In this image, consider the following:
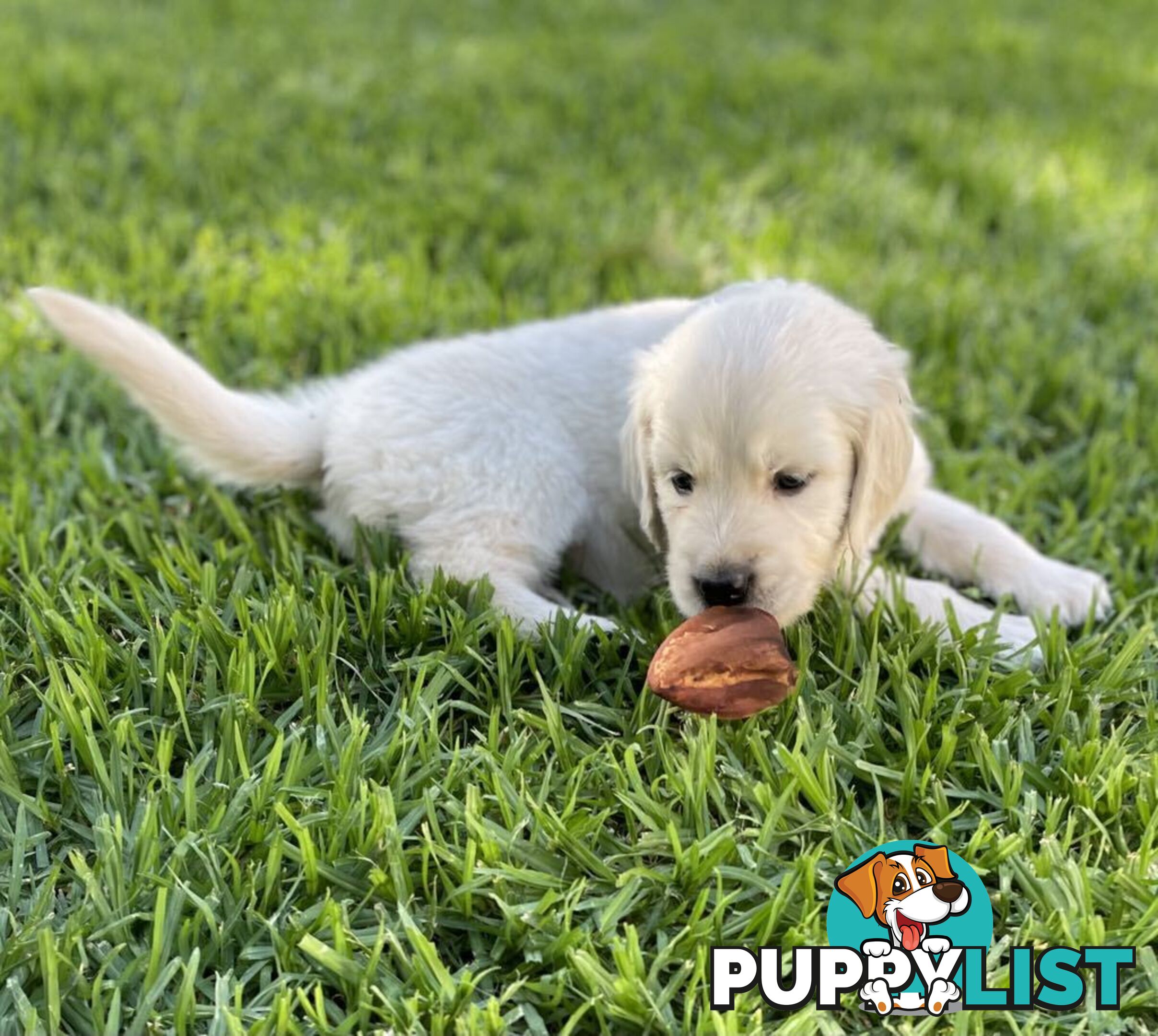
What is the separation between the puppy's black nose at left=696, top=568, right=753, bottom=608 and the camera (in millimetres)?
2352

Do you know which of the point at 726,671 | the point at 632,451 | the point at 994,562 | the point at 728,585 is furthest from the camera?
the point at 994,562

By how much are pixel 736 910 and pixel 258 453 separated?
65.8 inches

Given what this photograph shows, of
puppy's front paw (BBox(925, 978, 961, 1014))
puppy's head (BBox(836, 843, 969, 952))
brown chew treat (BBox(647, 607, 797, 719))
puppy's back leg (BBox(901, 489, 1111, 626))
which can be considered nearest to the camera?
puppy's front paw (BBox(925, 978, 961, 1014))

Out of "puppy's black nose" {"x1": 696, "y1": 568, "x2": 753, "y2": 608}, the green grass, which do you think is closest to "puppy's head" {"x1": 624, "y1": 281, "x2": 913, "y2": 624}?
"puppy's black nose" {"x1": 696, "y1": 568, "x2": 753, "y2": 608}

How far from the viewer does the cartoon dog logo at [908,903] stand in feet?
6.03

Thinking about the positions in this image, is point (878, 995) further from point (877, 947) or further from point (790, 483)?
point (790, 483)

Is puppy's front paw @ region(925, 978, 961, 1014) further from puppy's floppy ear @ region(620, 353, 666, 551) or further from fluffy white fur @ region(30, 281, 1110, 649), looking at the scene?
puppy's floppy ear @ region(620, 353, 666, 551)

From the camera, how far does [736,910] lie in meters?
1.97

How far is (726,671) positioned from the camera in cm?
224

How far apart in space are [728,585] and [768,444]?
288 millimetres

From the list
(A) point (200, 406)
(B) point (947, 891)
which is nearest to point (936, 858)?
(B) point (947, 891)

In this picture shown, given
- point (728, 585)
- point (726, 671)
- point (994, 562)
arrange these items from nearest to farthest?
point (726, 671), point (728, 585), point (994, 562)

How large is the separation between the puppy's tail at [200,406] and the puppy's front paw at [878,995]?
6.13 feet

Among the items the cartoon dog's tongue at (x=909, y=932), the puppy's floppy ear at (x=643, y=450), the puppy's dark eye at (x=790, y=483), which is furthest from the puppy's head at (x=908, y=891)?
the puppy's floppy ear at (x=643, y=450)
